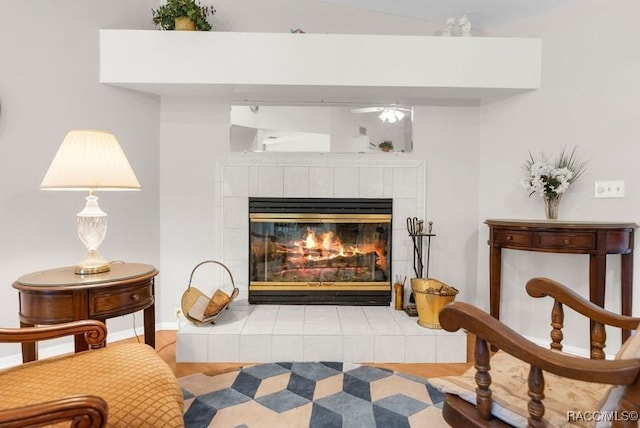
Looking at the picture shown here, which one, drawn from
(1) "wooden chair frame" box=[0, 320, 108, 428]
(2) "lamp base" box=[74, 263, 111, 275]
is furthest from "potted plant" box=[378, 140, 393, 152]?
(1) "wooden chair frame" box=[0, 320, 108, 428]

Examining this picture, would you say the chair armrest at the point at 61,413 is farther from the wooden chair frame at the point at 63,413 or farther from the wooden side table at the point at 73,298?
the wooden side table at the point at 73,298

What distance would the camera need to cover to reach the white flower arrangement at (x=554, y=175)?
2.25m

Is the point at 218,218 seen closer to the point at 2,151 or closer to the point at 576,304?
the point at 2,151

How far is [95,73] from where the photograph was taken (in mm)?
2428

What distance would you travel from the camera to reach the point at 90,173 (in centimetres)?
159

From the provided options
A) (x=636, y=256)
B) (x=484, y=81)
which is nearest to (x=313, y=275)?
(x=484, y=81)

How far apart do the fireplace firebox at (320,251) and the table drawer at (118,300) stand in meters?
1.17

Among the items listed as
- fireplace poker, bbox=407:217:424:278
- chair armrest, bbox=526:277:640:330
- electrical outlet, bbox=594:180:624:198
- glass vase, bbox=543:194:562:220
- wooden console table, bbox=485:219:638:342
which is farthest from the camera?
fireplace poker, bbox=407:217:424:278

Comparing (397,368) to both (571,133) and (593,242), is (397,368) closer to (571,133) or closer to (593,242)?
(593,242)

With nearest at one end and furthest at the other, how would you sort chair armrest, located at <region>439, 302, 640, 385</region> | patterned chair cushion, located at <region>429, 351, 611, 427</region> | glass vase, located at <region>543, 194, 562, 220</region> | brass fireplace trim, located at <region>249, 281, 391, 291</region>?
1. chair armrest, located at <region>439, 302, 640, 385</region>
2. patterned chair cushion, located at <region>429, 351, 611, 427</region>
3. glass vase, located at <region>543, 194, 562, 220</region>
4. brass fireplace trim, located at <region>249, 281, 391, 291</region>

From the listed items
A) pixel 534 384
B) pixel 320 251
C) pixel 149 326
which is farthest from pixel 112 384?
pixel 320 251

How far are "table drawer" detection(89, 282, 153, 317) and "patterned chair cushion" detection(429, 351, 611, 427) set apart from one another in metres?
1.34

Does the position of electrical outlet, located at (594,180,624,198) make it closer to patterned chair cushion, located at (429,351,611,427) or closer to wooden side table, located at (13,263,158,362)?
patterned chair cushion, located at (429,351,611,427)

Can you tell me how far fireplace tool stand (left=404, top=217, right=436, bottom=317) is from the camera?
2.58 meters
